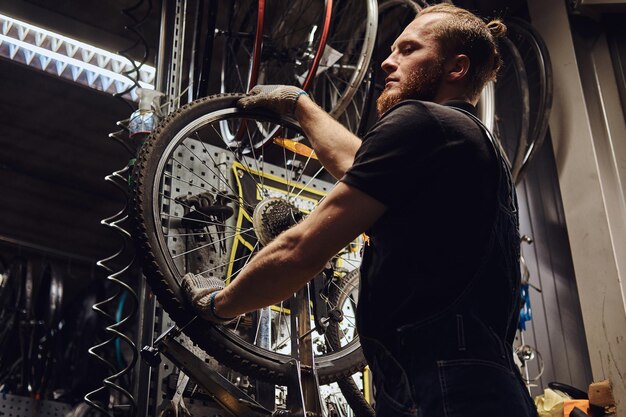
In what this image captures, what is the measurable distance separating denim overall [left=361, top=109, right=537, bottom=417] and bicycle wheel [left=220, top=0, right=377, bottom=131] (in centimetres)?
212

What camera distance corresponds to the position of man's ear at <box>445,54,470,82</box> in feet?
6.21

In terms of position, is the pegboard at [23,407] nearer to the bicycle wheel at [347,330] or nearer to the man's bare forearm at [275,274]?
the bicycle wheel at [347,330]

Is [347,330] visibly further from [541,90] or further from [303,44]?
[541,90]

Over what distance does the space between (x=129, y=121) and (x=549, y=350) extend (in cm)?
275

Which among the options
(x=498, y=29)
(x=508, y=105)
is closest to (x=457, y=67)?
(x=498, y=29)

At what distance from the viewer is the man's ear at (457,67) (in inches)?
74.5

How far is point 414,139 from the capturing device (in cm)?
157

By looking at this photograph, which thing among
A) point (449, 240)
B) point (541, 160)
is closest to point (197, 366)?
point (449, 240)

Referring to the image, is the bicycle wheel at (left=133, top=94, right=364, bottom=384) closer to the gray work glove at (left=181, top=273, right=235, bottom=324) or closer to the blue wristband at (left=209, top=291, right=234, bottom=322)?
the gray work glove at (left=181, top=273, right=235, bottom=324)

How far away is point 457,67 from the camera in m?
1.91

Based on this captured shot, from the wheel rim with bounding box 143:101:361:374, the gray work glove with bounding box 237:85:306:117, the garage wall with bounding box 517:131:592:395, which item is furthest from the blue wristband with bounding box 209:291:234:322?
the garage wall with bounding box 517:131:592:395

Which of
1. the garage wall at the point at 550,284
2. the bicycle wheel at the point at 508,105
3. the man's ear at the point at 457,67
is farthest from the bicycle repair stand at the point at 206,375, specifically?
the bicycle wheel at the point at 508,105

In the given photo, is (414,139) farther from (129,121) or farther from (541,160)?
(541,160)

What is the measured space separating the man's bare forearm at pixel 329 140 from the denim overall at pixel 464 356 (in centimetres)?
60
